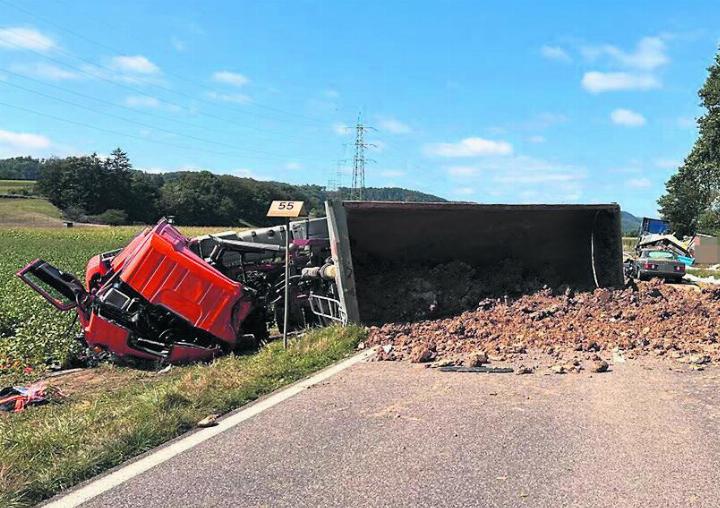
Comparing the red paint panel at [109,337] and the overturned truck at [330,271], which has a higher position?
the overturned truck at [330,271]

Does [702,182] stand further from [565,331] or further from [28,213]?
[28,213]

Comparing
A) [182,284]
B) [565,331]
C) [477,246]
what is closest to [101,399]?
[182,284]

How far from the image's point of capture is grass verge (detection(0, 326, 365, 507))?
3580 mm

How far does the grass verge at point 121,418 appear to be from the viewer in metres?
3.58

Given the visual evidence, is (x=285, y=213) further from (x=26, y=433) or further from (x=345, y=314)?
(x=26, y=433)

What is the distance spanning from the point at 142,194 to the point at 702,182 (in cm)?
7298

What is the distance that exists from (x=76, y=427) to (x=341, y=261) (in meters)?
4.26

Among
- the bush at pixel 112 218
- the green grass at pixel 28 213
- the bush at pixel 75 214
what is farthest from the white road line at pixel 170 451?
the bush at pixel 75 214

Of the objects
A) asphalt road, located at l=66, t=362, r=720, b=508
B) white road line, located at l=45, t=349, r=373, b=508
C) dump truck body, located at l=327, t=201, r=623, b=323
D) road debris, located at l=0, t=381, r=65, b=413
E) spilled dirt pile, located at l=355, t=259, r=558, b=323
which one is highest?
dump truck body, located at l=327, t=201, r=623, b=323

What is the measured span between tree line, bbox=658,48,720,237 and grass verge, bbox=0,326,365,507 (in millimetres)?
38306

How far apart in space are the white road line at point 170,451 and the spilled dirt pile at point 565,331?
1566 mm

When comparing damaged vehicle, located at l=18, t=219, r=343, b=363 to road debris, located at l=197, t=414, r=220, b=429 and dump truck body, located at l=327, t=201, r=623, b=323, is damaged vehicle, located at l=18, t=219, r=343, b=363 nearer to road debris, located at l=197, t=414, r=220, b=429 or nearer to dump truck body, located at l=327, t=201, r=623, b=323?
dump truck body, located at l=327, t=201, r=623, b=323

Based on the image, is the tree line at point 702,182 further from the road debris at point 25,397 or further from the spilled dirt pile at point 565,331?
the road debris at point 25,397

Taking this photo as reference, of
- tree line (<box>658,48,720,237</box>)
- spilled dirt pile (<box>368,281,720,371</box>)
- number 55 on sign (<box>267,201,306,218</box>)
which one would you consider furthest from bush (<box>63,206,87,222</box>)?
spilled dirt pile (<box>368,281,720,371</box>)
